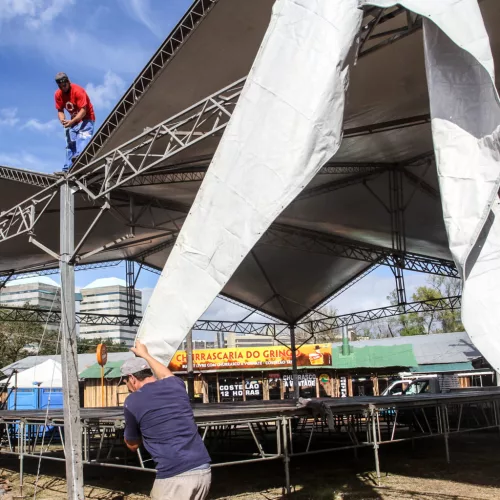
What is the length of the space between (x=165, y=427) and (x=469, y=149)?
105 inches

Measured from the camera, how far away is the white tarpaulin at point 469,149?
3656mm

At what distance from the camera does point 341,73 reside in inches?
167

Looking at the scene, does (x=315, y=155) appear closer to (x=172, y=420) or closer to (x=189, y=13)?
(x=172, y=420)

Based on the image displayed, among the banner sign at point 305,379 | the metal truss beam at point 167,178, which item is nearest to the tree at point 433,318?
the banner sign at point 305,379

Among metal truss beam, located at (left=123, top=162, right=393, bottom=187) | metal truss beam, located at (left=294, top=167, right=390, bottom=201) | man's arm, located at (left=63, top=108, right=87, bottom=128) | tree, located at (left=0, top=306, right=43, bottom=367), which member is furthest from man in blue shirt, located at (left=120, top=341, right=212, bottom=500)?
tree, located at (left=0, top=306, right=43, bottom=367)

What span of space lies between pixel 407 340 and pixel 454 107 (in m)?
31.1

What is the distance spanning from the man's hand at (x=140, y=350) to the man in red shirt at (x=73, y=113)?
5.10m

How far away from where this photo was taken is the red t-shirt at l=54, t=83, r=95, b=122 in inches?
331

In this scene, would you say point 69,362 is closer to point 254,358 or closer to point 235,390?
point 235,390

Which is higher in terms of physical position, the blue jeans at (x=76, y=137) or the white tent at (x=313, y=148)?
the blue jeans at (x=76, y=137)

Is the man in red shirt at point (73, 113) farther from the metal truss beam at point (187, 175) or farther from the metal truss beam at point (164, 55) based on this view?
the metal truss beam at point (187, 175)

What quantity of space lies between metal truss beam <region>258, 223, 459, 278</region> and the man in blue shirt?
11.3 metres

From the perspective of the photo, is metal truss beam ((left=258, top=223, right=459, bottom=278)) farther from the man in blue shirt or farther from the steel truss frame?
the man in blue shirt

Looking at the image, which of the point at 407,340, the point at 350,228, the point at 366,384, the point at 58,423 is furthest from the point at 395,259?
the point at 407,340
